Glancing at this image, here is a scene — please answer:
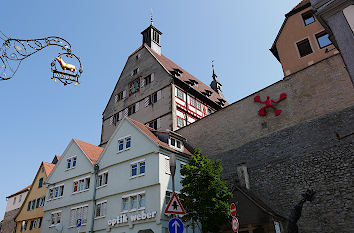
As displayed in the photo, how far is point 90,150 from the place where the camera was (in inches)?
1240

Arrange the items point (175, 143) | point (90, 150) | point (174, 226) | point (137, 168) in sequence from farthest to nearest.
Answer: point (90, 150) → point (175, 143) → point (137, 168) → point (174, 226)

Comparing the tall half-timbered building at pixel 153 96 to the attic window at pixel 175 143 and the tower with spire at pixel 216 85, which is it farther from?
the tower with spire at pixel 216 85

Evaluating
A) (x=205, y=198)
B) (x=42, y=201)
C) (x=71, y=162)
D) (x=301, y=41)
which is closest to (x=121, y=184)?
(x=205, y=198)

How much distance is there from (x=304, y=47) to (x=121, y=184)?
2048 centimetres

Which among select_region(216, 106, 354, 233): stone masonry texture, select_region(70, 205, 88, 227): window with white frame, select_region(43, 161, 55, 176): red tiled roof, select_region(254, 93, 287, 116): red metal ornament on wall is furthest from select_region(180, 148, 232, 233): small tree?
select_region(43, 161, 55, 176): red tiled roof

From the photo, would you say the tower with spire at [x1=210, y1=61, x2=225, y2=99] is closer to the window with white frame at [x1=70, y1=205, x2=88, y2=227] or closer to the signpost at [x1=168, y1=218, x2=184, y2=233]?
the window with white frame at [x1=70, y1=205, x2=88, y2=227]

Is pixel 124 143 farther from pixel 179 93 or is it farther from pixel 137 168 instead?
pixel 179 93

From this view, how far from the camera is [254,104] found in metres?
25.8

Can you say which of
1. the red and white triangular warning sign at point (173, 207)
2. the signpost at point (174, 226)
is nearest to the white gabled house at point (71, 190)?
the red and white triangular warning sign at point (173, 207)

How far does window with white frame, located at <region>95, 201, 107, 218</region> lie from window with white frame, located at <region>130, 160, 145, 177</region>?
12.6 feet

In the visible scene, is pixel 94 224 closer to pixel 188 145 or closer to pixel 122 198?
pixel 122 198

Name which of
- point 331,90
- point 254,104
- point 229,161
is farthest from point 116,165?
point 331,90

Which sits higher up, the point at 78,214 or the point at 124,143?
the point at 124,143

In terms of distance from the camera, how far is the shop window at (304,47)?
26078 millimetres
